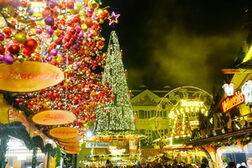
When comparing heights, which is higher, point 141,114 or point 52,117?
point 141,114

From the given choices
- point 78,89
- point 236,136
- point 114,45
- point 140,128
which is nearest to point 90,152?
point 140,128

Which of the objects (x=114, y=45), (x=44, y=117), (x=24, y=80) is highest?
(x=114, y=45)

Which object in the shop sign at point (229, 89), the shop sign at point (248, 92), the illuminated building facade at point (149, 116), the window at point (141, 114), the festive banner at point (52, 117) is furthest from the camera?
the window at point (141, 114)

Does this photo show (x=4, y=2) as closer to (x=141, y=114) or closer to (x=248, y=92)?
(x=248, y=92)

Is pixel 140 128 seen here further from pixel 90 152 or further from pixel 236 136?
pixel 236 136

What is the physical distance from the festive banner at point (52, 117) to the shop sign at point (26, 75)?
2547 mm

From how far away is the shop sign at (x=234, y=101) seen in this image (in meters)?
12.1

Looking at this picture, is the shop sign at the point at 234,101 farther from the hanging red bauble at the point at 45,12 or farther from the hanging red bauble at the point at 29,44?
the hanging red bauble at the point at 29,44

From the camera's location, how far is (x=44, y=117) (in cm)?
608

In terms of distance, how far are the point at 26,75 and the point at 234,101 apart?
41.0 ft

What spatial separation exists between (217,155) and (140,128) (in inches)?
1065

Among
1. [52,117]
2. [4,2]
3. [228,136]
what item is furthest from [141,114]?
[4,2]

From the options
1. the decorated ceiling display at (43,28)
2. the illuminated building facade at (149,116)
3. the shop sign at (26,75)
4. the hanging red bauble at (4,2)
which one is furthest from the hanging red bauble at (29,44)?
the illuminated building facade at (149,116)

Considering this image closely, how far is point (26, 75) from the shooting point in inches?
141
